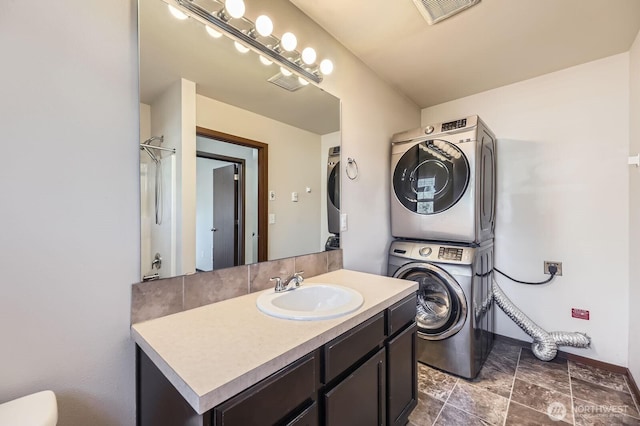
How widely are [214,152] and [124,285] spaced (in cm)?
68

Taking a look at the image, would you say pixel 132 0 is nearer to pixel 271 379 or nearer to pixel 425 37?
pixel 271 379

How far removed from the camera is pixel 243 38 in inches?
53.0

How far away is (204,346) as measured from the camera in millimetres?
835

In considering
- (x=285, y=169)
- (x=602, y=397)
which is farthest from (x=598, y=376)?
(x=285, y=169)

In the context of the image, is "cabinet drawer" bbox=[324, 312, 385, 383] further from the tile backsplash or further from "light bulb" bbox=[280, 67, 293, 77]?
"light bulb" bbox=[280, 67, 293, 77]

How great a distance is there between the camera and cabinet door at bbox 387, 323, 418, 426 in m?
1.32

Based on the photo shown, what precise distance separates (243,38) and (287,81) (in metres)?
0.33

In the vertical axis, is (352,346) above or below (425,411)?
above

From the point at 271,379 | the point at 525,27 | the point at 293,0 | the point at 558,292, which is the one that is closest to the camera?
the point at 271,379

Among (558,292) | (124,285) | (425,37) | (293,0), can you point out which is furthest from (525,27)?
(124,285)

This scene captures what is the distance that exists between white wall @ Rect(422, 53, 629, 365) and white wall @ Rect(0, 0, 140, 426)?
2.95 metres

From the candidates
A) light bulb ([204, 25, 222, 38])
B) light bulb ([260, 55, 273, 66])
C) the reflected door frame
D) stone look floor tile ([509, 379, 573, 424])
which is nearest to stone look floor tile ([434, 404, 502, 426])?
stone look floor tile ([509, 379, 573, 424])

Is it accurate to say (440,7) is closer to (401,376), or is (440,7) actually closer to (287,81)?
(287,81)

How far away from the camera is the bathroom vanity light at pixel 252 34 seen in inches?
46.4
